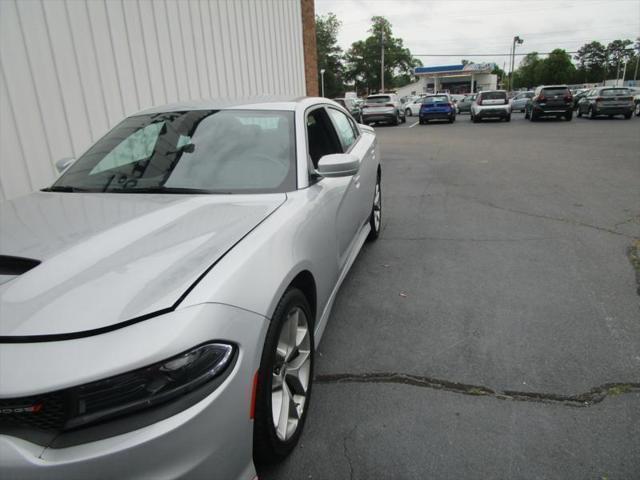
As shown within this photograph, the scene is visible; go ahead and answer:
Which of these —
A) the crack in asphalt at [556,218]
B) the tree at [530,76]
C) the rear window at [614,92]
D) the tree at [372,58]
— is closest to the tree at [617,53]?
the tree at [530,76]

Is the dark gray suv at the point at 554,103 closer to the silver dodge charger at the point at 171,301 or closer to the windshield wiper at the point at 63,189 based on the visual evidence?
the silver dodge charger at the point at 171,301

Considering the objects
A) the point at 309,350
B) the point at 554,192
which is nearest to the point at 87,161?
the point at 309,350

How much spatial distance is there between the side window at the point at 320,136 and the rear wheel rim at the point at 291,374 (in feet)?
4.11

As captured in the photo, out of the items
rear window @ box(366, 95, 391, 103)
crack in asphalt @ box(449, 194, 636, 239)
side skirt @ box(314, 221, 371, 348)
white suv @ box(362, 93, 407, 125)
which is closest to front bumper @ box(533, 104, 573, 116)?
white suv @ box(362, 93, 407, 125)

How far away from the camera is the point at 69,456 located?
1.31 meters

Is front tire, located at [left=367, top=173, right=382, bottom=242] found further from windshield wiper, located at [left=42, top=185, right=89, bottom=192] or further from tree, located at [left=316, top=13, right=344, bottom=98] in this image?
tree, located at [left=316, top=13, right=344, bottom=98]

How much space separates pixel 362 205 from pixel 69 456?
3.19 m

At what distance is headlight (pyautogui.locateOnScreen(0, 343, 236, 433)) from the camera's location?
1.35 m

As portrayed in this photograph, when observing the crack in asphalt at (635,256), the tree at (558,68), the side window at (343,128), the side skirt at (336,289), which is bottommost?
the crack in asphalt at (635,256)

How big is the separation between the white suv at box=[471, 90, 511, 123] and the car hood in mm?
24304

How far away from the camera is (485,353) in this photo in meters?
3.04

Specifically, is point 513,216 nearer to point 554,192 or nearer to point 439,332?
point 554,192

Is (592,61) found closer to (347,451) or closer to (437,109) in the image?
(437,109)

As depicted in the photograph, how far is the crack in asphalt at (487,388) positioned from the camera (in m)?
2.55
